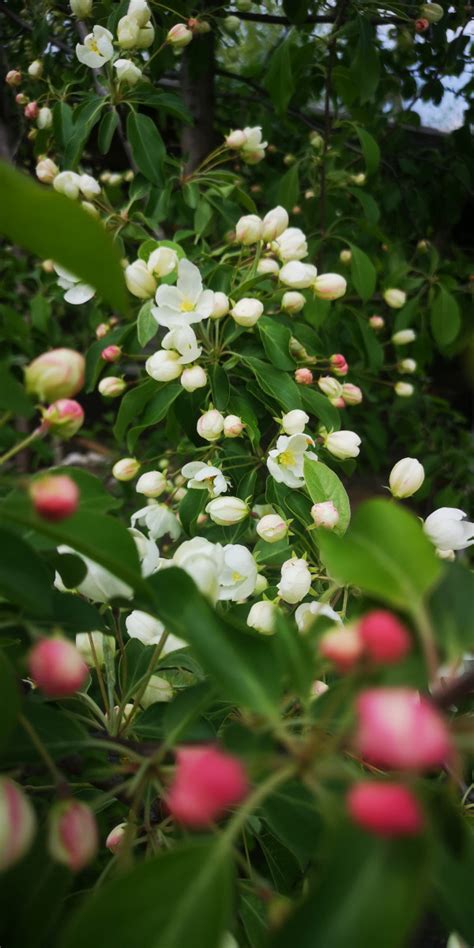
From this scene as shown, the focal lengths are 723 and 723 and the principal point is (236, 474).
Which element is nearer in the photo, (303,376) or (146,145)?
(303,376)

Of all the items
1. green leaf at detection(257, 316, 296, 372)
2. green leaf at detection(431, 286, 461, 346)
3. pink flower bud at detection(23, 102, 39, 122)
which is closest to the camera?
green leaf at detection(257, 316, 296, 372)

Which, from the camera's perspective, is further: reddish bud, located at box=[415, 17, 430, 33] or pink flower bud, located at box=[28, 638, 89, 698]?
reddish bud, located at box=[415, 17, 430, 33]

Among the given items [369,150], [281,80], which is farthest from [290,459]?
[281,80]

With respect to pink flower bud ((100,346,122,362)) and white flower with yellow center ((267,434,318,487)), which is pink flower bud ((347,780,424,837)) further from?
pink flower bud ((100,346,122,362))

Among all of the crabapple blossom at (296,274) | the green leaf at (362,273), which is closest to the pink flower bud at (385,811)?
the crabapple blossom at (296,274)

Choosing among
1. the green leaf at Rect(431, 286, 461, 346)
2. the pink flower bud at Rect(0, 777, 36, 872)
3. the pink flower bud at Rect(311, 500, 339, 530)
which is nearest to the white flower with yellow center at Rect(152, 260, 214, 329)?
the pink flower bud at Rect(311, 500, 339, 530)

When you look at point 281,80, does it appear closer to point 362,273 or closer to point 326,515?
point 362,273

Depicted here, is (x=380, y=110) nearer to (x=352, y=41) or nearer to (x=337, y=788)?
(x=352, y=41)
